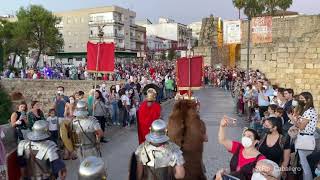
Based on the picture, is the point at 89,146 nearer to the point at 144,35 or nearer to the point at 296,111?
the point at 296,111

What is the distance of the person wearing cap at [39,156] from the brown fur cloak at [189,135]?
5.03ft

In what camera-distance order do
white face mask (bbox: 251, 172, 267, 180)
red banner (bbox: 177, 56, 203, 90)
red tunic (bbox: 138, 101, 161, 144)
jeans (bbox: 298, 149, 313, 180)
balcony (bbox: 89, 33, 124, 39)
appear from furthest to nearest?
1. balcony (bbox: 89, 33, 124, 39)
2. red banner (bbox: 177, 56, 203, 90)
3. red tunic (bbox: 138, 101, 161, 144)
4. jeans (bbox: 298, 149, 313, 180)
5. white face mask (bbox: 251, 172, 267, 180)

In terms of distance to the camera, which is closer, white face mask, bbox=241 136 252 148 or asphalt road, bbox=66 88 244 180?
white face mask, bbox=241 136 252 148

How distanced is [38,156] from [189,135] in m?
1.94

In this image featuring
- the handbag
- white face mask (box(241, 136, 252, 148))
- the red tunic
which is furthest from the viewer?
the red tunic

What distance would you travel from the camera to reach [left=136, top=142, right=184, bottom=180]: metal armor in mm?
4551

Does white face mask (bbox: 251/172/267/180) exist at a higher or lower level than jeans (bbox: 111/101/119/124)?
higher

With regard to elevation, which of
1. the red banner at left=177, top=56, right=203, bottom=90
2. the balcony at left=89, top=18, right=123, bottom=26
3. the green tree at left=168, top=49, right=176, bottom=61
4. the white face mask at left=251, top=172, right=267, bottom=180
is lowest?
the white face mask at left=251, top=172, right=267, bottom=180

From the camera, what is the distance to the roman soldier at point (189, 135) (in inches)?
227

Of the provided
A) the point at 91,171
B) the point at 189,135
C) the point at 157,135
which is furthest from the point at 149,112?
the point at 91,171

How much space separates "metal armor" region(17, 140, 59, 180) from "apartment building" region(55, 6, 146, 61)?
7433cm

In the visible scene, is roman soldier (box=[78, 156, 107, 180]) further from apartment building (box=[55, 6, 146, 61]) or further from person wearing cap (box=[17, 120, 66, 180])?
apartment building (box=[55, 6, 146, 61])

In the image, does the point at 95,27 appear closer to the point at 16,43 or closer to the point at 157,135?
the point at 16,43

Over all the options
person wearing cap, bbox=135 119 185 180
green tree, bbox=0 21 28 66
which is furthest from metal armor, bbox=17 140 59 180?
green tree, bbox=0 21 28 66
